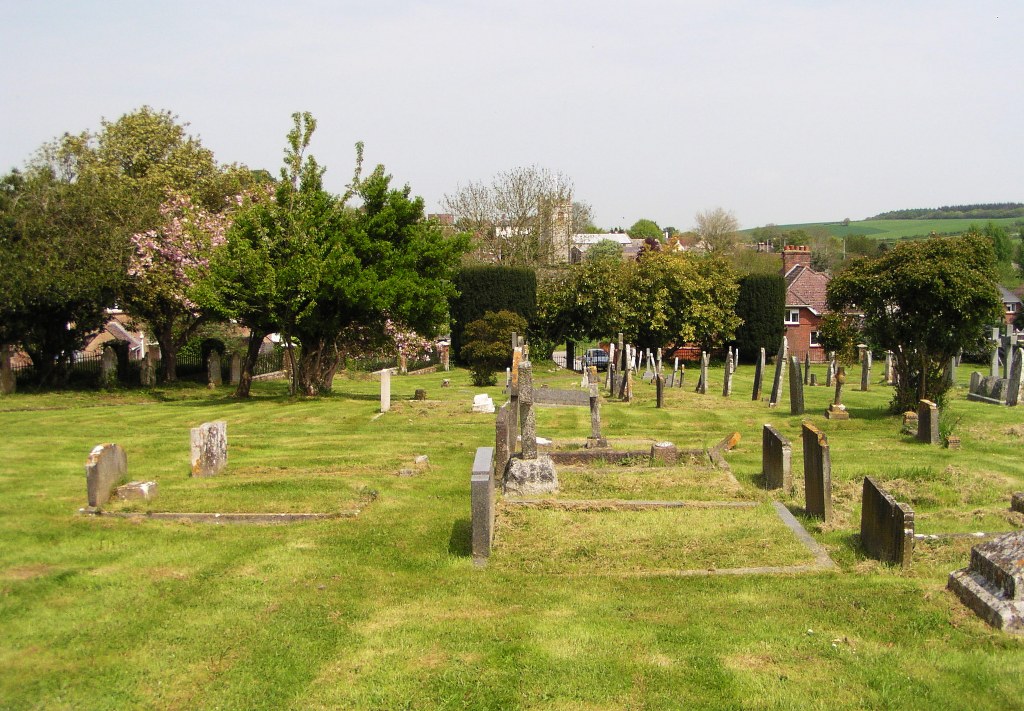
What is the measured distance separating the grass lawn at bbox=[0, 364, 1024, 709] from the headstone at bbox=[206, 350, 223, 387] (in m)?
21.0

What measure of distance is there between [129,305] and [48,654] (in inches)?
1189

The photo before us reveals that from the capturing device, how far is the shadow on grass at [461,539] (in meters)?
10.5

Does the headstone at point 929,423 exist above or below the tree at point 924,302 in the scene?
below

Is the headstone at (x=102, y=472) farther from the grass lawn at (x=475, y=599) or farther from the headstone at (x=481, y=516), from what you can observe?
the headstone at (x=481, y=516)

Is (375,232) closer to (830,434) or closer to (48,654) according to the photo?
(830,434)

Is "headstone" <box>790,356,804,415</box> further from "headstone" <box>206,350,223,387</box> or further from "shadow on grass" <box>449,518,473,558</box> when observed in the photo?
"headstone" <box>206,350,223,387</box>

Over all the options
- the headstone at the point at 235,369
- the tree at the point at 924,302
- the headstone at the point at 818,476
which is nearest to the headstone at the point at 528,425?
the headstone at the point at 818,476

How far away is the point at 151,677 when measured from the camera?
7074 mm

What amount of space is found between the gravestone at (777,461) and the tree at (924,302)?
8.98 metres

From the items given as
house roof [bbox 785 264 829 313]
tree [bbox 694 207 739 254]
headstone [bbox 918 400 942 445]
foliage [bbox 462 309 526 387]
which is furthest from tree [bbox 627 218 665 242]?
headstone [bbox 918 400 942 445]

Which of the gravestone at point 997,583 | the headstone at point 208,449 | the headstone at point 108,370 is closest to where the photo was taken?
the gravestone at point 997,583

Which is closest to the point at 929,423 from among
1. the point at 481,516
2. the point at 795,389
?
the point at 795,389

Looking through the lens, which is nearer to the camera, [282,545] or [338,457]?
[282,545]

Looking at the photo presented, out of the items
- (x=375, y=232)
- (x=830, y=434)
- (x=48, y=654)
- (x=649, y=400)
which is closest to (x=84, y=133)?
(x=375, y=232)
